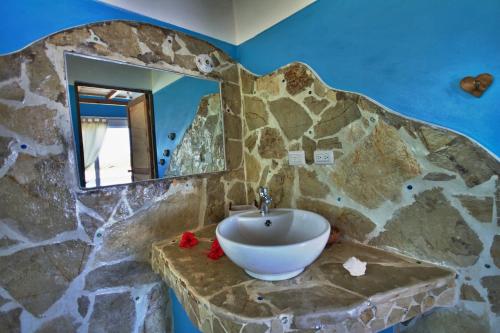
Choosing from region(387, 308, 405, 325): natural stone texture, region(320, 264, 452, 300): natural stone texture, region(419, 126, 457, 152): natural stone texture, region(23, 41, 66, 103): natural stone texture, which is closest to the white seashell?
region(320, 264, 452, 300): natural stone texture

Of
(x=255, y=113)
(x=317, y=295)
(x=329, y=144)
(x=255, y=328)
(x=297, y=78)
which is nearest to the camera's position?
(x=255, y=328)

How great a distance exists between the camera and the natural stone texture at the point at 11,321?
0.90 m

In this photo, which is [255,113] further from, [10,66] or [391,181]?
[10,66]

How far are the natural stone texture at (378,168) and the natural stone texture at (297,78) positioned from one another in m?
0.47

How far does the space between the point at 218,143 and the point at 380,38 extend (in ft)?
3.48

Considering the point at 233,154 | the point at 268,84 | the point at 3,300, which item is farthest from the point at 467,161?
the point at 3,300

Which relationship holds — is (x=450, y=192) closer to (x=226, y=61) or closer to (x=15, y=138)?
(x=226, y=61)

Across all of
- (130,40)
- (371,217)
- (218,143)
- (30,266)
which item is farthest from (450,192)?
(30,266)

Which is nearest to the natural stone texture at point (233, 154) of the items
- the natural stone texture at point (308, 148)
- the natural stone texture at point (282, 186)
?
the natural stone texture at point (282, 186)

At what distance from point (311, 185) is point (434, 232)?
1.87 ft

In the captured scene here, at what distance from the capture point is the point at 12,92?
3.00 ft

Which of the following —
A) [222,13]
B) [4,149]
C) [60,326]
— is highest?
[222,13]

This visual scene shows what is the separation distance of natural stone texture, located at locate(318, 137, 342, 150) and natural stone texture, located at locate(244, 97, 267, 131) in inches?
17.2

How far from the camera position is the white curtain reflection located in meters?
1.08
